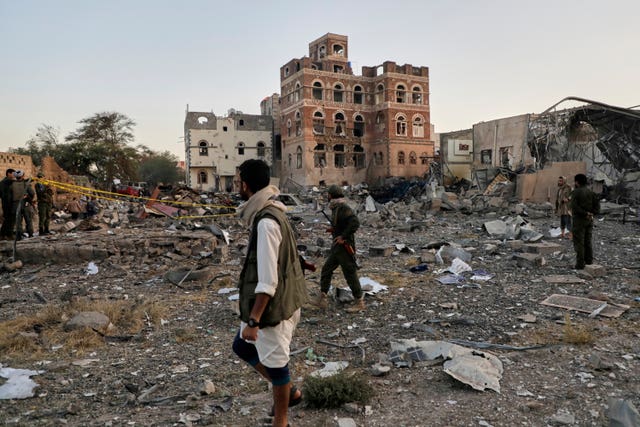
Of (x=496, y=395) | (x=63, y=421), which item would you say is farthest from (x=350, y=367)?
(x=63, y=421)

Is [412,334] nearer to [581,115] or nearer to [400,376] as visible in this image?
[400,376]

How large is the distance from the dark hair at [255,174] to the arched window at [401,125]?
122 ft

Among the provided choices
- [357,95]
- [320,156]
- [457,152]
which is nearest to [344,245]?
[457,152]

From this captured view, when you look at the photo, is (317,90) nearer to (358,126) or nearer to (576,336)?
(358,126)

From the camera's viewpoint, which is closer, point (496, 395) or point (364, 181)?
point (496, 395)

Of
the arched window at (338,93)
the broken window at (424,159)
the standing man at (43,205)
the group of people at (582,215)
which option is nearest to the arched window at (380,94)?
the arched window at (338,93)

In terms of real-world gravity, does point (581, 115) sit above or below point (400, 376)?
above

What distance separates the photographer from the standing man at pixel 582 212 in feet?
21.3

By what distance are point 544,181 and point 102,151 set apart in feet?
108

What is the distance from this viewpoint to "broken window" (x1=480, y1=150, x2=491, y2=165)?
2583 centimetres

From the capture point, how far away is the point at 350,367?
3617mm

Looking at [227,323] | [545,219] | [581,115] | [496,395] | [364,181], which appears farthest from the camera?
[364,181]

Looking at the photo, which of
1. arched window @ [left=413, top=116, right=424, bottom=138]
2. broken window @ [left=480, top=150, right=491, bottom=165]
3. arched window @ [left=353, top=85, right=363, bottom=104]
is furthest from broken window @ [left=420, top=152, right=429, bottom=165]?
broken window @ [left=480, top=150, right=491, bottom=165]

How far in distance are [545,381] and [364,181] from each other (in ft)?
120
